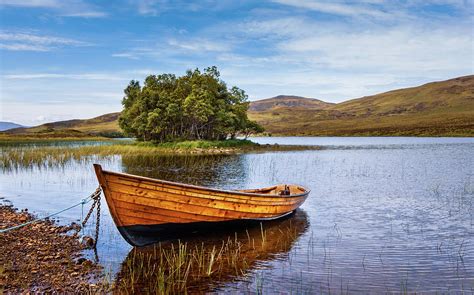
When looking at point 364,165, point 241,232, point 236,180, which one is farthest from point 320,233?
point 364,165

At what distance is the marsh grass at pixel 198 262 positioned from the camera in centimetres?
923

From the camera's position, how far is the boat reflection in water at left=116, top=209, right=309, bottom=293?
30.6 feet

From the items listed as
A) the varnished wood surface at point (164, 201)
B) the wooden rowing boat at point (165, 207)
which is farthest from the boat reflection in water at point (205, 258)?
the varnished wood surface at point (164, 201)

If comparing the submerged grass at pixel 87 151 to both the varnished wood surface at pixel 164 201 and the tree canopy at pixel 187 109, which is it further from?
the varnished wood surface at pixel 164 201

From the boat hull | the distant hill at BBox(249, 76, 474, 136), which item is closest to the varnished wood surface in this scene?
the boat hull

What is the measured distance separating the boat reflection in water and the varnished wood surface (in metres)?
0.79

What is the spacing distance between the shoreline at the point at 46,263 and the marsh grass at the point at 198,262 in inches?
32.6

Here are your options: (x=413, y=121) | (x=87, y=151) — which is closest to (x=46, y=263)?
(x=87, y=151)

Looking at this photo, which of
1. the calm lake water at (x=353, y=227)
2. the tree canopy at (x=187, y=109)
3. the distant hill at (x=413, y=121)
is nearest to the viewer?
the calm lake water at (x=353, y=227)

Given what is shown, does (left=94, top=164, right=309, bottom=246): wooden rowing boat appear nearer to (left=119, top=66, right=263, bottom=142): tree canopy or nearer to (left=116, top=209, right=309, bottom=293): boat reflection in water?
(left=116, top=209, right=309, bottom=293): boat reflection in water

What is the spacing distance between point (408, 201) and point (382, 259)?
9.81 meters

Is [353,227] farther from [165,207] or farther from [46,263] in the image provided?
[46,263]

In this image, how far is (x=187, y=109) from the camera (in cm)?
6488

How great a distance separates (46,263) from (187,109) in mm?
55425
